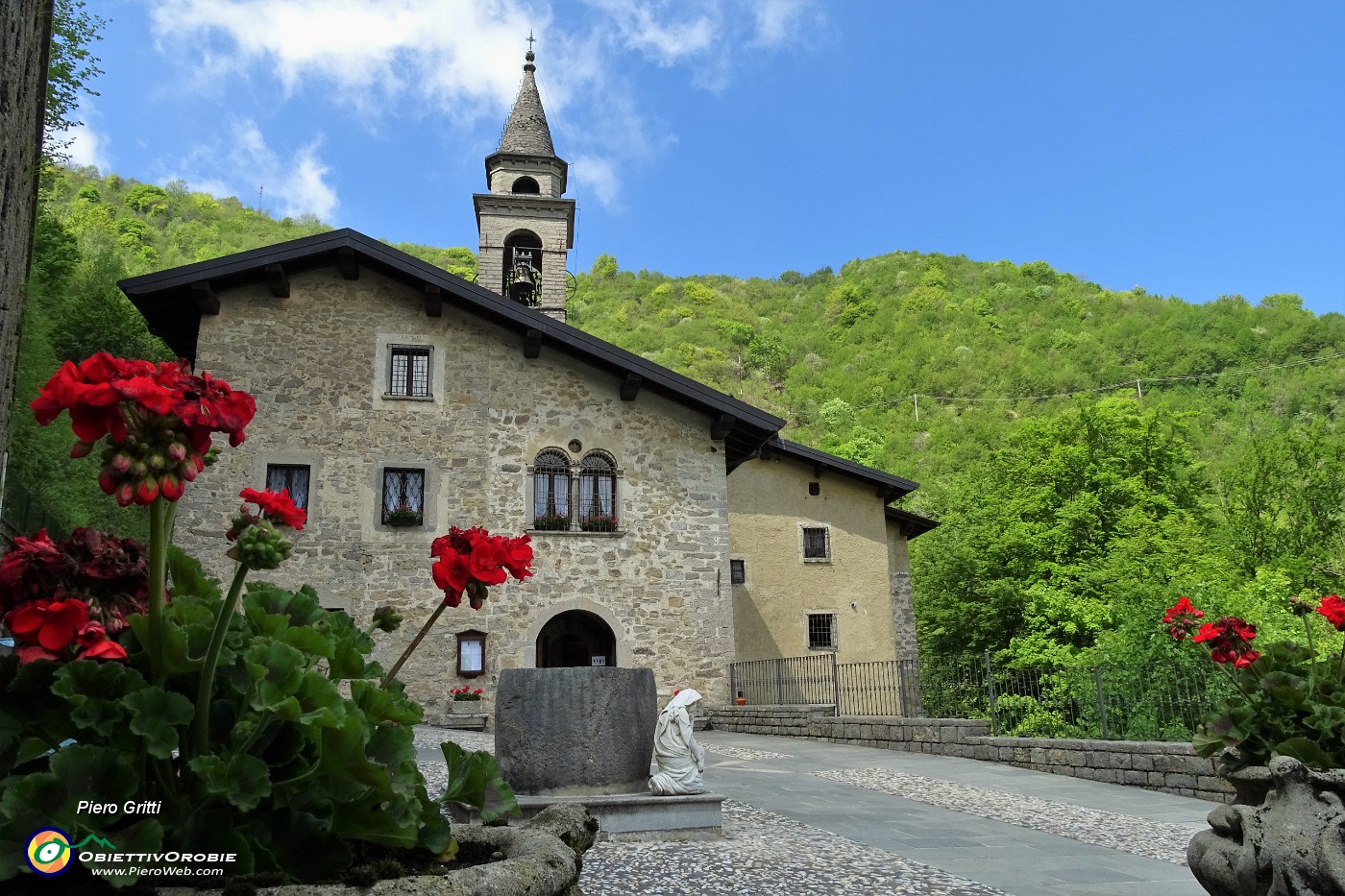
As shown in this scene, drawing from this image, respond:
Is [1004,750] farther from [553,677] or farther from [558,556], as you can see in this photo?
[558,556]

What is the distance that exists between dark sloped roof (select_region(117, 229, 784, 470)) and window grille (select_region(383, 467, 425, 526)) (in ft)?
11.2

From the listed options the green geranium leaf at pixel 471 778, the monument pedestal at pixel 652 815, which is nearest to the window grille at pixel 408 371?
the monument pedestal at pixel 652 815

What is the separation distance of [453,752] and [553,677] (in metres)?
4.77

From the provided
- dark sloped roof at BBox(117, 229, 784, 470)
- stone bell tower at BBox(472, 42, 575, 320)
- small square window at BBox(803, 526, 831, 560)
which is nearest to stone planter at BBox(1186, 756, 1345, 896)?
dark sloped roof at BBox(117, 229, 784, 470)

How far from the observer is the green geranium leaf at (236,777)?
1821 millimetres

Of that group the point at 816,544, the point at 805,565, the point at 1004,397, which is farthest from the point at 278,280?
the point at 1004,397

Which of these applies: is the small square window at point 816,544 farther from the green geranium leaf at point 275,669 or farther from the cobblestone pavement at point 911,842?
the green geranium leaf at point 275,669

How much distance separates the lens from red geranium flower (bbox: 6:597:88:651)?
177cm

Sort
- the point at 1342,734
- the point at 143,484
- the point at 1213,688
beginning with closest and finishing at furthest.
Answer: the point at 143,484 < the point at 1342,734 < the point at 1213,688

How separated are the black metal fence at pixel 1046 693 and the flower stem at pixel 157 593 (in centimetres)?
727

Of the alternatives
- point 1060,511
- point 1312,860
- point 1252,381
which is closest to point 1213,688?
point 1312,860

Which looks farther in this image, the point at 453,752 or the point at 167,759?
the point at 453,752

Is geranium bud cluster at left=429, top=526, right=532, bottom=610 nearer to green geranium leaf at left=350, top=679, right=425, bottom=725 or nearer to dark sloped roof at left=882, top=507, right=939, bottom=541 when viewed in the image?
green geranium leaf at left=350, top=679, right=425, bottom=725

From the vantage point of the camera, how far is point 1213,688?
990 cm
